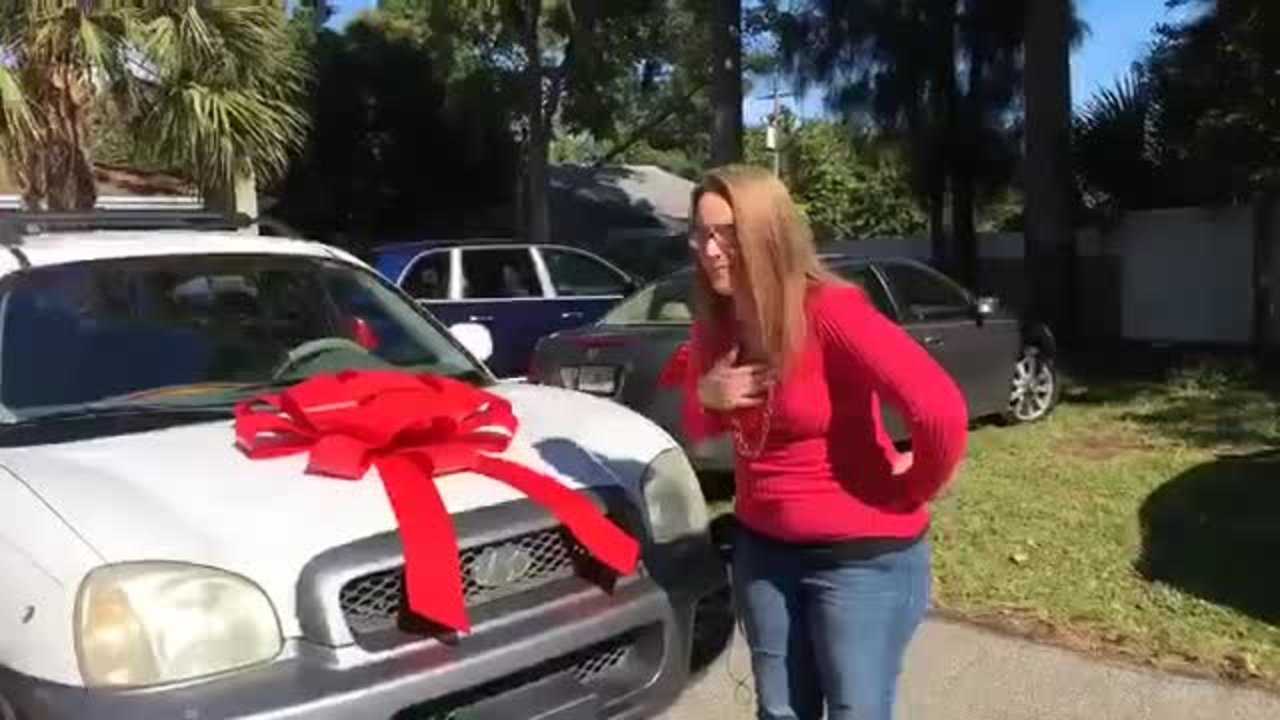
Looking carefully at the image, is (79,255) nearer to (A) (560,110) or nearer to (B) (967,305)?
(B) (967,305)

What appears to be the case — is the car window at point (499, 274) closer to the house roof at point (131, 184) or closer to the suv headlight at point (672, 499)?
the house roof at point (131, 184)

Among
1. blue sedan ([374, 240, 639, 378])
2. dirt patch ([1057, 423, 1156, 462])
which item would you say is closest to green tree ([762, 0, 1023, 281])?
blue sedan ([374, 240, 639, 378])

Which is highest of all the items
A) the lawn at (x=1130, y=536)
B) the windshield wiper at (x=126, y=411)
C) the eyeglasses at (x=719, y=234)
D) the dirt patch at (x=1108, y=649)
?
the eyeglasses at (x=719, y=234)

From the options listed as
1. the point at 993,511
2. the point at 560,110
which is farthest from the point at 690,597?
the point at 560,110

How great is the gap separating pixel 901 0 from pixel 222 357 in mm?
16145

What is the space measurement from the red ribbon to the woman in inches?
24.4

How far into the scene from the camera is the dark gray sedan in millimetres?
8289

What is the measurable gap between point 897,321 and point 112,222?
569 centimetres

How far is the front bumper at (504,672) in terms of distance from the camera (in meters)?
3.12

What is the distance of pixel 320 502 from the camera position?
345 centimetres

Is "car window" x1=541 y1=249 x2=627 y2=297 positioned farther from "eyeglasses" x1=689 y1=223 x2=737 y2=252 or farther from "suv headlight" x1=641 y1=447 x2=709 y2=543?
"eyeglasses" x1=689 y1=223 x2=737 y2=252

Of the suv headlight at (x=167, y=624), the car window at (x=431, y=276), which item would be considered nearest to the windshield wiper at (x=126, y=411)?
the suv headlight at (x=167, y=624)

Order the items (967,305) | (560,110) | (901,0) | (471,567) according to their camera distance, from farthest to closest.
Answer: (560,110) < (901,0) < (967,305) < (471,567)

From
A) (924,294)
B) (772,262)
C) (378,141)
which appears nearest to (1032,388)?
(924,294)
